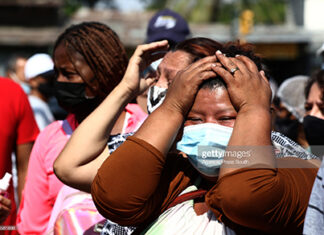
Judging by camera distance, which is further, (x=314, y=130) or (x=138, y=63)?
(x=314, y=130)

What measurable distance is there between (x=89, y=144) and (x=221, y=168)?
2.46 feet

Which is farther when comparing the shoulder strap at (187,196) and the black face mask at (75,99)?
the black face mask at (75,99)

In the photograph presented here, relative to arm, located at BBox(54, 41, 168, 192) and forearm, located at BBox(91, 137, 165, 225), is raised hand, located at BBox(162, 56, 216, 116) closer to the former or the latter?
forearm, located at BBox(91, 137, 165, 225)

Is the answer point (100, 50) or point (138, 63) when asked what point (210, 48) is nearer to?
point (138, 63)

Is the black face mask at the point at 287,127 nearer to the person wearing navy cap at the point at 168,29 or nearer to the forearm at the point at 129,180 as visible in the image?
the person wearing navy cap at the point at 168,29

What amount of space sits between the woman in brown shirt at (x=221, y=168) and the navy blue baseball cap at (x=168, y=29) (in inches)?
86.7

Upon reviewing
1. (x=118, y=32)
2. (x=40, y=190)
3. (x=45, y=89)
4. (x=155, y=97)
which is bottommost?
(x=118, y=32)

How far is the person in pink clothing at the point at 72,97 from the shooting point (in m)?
2.68

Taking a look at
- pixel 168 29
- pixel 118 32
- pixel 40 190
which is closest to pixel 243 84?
pixel 40 190

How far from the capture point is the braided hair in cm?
282

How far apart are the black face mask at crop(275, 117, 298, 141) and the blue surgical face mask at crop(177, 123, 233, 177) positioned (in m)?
1.93

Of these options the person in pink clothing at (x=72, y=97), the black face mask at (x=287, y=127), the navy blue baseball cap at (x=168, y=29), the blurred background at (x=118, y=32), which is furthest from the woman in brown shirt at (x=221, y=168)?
the blurred background at (x=118, y=32)

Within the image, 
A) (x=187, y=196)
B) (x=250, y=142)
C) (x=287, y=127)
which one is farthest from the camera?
(x=287, y=127)

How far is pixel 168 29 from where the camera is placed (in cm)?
404
